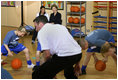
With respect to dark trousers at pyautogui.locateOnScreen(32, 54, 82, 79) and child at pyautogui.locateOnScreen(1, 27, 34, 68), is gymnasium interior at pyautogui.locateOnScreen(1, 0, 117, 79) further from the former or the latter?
→ dark trousers at pyautogui.locateOnScreen(32, 54, 82, 79)

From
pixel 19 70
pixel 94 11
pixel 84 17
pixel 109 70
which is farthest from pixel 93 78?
pixel 84 17

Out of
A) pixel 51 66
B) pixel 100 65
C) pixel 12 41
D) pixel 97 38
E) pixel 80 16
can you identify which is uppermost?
pixel 80 16

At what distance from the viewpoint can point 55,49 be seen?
2832 mm

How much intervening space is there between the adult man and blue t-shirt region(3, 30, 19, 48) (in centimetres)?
168

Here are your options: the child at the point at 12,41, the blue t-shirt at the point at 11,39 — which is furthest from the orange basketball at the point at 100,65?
the blue t-shirt at the point at 11,39

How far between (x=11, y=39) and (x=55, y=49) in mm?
1930

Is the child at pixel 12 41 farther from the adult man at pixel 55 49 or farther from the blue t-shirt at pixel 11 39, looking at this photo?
the adult man at pixel 55 49

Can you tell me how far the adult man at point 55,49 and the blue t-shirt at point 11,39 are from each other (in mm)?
1677

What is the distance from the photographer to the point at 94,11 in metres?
7.76

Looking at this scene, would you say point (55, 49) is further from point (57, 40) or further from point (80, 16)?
point (80, 16)

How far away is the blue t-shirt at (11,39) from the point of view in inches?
174

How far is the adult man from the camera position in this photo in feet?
9.11

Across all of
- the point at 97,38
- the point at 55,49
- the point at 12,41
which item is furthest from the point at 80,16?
the point at 55,49

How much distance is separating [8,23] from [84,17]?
13.9 feet
